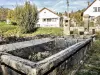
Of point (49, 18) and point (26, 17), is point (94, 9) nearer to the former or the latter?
point (49, 18)

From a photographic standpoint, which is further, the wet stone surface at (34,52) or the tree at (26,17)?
the tree at (26,17)

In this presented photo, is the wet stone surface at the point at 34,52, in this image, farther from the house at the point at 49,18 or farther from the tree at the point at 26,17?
the house at the point at 49,18

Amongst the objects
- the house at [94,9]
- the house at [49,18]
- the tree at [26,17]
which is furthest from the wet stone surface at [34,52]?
the house at [94,9]

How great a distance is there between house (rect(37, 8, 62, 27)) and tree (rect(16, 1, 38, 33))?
12.5 metres

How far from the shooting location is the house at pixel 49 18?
3966 centimetres

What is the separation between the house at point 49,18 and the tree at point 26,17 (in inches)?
492

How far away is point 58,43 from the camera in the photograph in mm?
7180

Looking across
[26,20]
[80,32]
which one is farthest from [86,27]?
[26,20]

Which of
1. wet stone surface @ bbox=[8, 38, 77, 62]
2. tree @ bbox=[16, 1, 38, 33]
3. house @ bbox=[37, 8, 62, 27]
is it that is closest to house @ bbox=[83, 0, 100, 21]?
house @ bbox=[37, 8, 62, 27]

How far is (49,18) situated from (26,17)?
15.7m

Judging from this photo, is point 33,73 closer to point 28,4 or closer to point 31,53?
point 31,53

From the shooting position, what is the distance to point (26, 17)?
2623 centimetres

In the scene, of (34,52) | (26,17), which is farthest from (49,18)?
(34,52)

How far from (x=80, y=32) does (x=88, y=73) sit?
9.94 m
